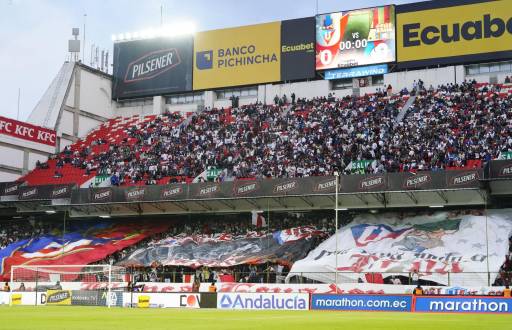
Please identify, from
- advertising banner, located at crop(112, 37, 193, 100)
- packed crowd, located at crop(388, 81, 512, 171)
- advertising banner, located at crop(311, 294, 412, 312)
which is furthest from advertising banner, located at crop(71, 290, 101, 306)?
advertising banner, located at crop(112, 37, 193, 100)

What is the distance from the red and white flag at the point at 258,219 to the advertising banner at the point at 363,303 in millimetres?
17473

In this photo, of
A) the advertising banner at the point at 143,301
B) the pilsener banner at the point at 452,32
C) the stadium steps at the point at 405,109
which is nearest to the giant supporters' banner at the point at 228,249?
the advertising banner at the point at 143,301

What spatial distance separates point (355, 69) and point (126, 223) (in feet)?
82.0

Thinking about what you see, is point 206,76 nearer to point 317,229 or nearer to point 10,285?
point 317,229

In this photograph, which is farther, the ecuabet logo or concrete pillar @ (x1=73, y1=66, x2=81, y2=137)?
concrete pillar @ (x1=73, y1=66, x2=81, y2=137)

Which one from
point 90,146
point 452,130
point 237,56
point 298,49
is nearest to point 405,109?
point 452,130

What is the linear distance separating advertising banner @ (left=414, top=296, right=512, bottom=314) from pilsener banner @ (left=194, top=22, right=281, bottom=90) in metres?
39.7

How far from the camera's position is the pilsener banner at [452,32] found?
65.2 meters

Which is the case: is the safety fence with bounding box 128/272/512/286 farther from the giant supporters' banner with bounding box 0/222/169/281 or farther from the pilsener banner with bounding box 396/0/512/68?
the pilsener banner with bounding box 396/0/512/68

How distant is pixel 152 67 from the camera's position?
8044 centimetres

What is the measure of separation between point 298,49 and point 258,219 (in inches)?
847

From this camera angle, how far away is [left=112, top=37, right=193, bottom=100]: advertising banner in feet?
259

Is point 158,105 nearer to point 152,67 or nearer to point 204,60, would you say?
point 152,67

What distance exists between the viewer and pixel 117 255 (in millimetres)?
58094
